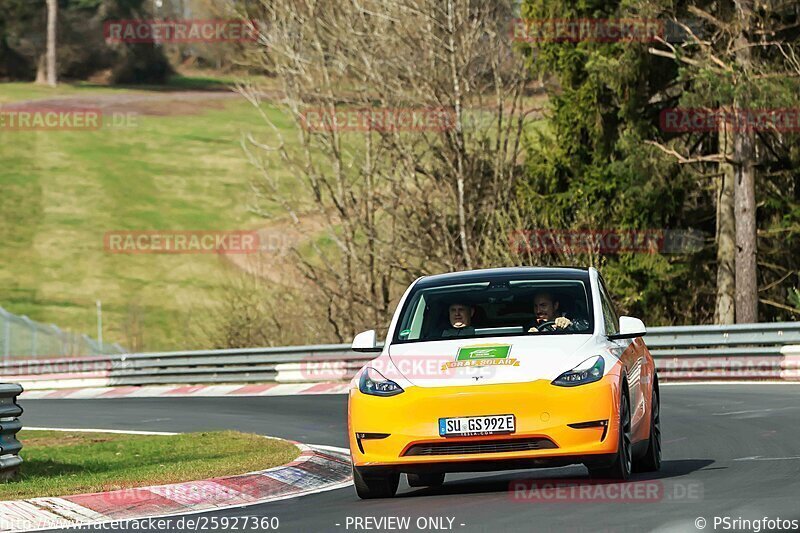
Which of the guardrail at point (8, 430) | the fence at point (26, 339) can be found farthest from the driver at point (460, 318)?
the fence at point (26, 339)

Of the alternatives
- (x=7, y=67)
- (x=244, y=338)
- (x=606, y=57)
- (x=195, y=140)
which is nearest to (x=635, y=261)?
(x=606, y=57)

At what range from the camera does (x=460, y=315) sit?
11492 mm

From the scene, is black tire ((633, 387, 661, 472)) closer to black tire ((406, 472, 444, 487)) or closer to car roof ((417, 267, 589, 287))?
car roof ((417, 267, 589, 287))

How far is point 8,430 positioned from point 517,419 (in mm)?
4618

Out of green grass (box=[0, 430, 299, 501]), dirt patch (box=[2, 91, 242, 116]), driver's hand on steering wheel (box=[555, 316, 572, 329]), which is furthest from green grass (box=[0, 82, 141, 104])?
driver's hand on steering wheel (box=[555, 316, 572, 329])

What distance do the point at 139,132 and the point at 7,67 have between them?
17.4m

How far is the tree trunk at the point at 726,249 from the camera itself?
3369 cm

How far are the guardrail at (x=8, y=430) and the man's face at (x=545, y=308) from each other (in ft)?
13.9

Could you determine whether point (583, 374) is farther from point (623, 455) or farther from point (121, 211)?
point (121, 211)

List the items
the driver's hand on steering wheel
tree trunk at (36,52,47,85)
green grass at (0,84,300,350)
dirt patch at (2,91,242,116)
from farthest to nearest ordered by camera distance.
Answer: tree trunk at (36,52,47,85), dirt patch at (2,91,242,116), green grass at (0,84,300,350), the driver's hand on steering wheel

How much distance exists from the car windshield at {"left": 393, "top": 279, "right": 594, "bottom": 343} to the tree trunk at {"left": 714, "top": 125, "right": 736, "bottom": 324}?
886 inches

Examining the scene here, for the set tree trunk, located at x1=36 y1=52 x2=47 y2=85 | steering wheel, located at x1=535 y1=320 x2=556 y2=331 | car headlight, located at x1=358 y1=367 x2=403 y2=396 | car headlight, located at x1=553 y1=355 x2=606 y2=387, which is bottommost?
car headlight, located at x1=358 y1=367 x2=403 y2=396

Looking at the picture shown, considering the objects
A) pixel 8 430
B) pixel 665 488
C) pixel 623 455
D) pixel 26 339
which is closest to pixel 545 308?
pixel 623 455

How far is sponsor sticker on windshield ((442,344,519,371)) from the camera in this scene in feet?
34.2
